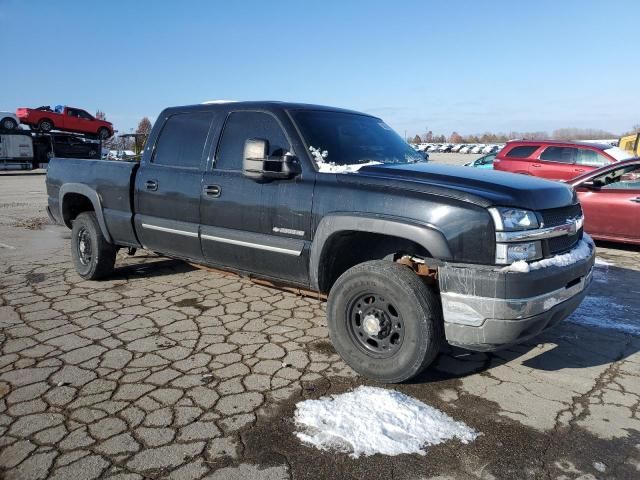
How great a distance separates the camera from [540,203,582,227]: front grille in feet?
10.2

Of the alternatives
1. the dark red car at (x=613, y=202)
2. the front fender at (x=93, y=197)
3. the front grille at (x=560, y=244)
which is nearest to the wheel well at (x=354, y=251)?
the front grille at (x=560, y=244)

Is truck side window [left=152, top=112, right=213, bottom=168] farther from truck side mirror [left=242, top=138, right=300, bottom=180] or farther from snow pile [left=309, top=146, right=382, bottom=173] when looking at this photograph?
snow pile [left=309, top=146, right=382, bottom=173]

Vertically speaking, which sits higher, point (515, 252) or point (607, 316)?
point (515, 252)

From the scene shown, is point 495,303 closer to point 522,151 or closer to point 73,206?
point 73,206

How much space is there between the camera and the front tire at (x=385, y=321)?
304 cm

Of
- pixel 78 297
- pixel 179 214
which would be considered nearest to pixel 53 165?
pixel 78 297

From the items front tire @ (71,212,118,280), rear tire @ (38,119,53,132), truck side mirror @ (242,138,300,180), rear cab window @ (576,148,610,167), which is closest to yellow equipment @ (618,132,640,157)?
rear cab window @ (576,148,610,167)

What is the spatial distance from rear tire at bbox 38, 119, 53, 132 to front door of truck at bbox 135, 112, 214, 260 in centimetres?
2320

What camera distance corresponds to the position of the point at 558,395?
3.21 meters

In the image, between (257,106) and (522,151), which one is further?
(522,151)

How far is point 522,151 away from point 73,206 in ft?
32.4

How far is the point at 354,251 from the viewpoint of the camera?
12.1ft

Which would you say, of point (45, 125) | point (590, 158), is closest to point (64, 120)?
point (45, 125)

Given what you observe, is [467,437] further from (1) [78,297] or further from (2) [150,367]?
(1) [78,297]
